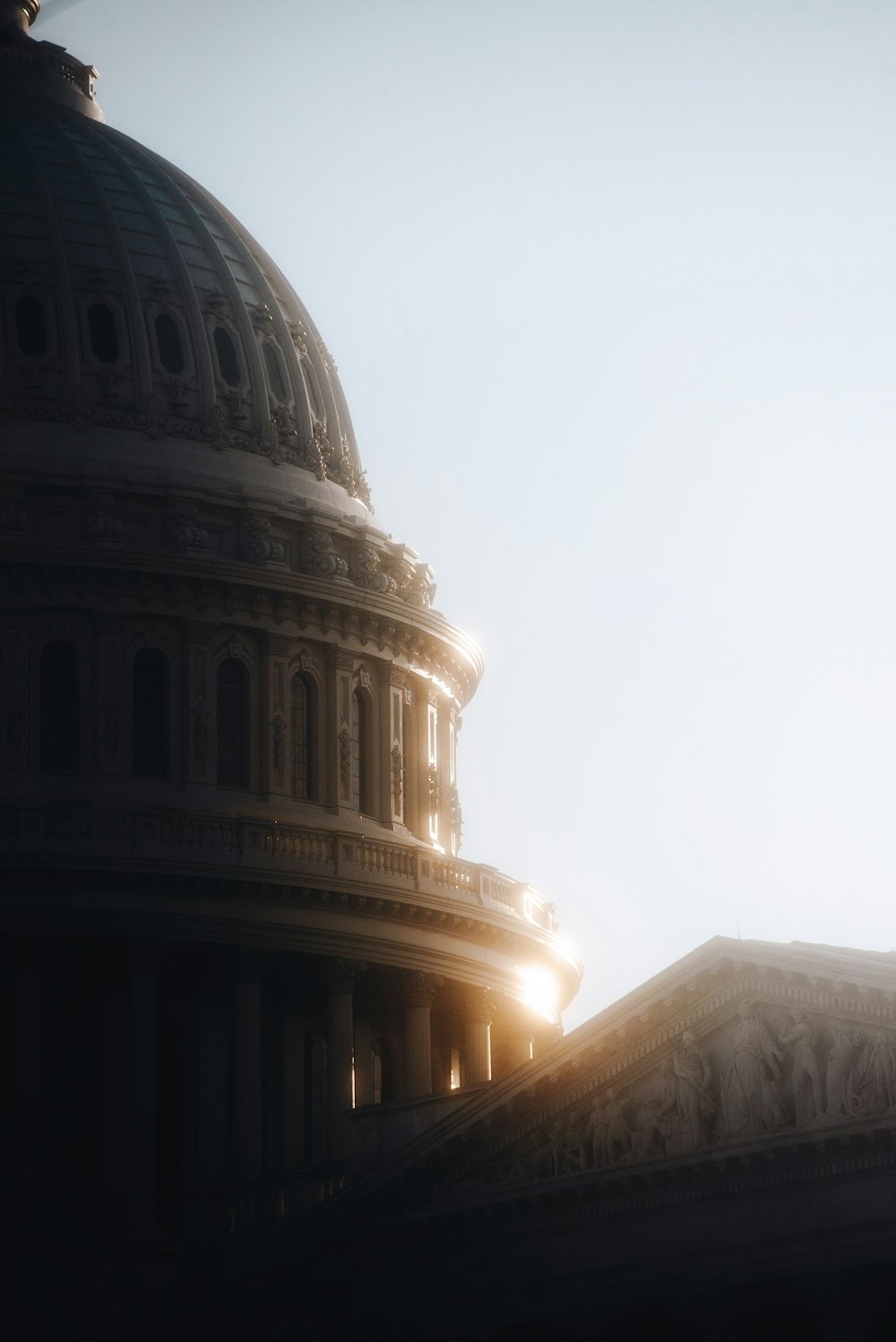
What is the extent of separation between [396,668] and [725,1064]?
1041 inches

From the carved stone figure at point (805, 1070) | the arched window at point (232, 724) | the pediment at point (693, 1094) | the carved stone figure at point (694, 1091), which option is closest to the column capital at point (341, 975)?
the arched window at point (232, 724)

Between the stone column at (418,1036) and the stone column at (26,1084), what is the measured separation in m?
8.54

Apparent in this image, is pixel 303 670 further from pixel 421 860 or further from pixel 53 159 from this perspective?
pixel 53 159

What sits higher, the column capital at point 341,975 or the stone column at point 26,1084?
the column capital at point 341,975

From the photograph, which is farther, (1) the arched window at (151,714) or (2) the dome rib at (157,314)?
(2) the dome rib at (157,314)

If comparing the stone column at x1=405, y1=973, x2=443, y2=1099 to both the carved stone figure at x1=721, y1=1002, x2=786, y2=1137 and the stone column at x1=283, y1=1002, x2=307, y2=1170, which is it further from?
the carved stone figure at x1=721, y1=1002, x2=786, y2=1137

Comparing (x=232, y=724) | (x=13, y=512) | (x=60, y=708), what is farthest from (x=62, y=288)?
(x=232, y=724)

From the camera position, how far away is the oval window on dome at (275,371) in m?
76.5

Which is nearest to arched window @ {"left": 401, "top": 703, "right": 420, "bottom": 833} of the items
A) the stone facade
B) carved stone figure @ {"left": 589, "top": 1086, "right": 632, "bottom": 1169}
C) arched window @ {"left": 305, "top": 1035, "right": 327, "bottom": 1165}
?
the stone facade

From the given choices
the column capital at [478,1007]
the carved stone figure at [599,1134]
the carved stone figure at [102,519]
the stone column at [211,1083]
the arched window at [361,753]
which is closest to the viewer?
the carved stone figure at [599,1134]

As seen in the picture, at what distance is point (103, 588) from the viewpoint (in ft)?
228

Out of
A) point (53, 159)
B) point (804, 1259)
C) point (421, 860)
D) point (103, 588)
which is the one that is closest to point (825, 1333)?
point (804, 1259)

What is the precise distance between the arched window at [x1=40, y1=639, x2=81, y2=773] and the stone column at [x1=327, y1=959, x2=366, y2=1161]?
23.5ft

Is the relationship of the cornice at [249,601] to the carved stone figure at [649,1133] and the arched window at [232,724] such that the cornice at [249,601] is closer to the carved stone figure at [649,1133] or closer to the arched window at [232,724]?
the arched window at [232,724]
